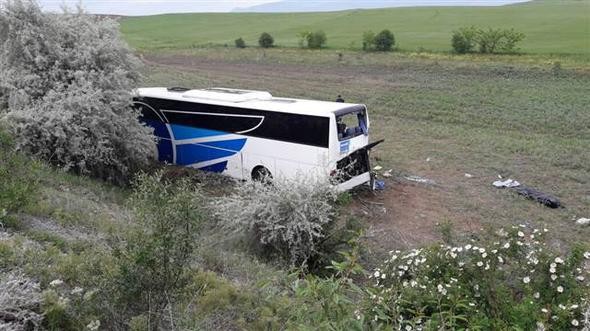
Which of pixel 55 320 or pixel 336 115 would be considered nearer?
pixel 55 320

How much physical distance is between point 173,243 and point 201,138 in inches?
427

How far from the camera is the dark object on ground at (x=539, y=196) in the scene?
45.3 ft

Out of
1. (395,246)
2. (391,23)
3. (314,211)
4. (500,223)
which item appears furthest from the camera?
(391,23)

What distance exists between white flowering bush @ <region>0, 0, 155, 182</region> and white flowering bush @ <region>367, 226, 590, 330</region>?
8507mm

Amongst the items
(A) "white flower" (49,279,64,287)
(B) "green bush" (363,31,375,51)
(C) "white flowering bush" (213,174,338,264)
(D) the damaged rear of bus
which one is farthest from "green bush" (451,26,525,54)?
(A) "white flower" (49,279,64,287)

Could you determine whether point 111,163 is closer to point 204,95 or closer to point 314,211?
point 204,95

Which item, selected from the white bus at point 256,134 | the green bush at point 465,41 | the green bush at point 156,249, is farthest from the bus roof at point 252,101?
the green bush at point 465,41

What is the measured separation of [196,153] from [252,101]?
2.45 meters

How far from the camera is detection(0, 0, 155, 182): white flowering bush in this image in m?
11.9

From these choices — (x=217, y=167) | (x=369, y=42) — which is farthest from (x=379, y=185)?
(x=369, y=42)

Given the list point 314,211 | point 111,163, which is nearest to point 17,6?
point 111,163

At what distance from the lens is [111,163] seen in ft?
42.3

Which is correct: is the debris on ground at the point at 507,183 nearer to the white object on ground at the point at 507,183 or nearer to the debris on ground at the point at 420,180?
the white object on ground at the point at 507,183

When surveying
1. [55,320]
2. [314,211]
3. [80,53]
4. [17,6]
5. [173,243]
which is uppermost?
[17,6]
